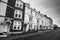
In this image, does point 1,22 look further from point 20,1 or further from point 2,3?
point 20,1

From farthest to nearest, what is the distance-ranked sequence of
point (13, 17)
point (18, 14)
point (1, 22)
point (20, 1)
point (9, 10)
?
1. point (20, 1)
2. point (18, 14)
3. point (13, 17)
4. point (9, 10)
5. point (1, 22)

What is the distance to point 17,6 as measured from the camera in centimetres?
1997

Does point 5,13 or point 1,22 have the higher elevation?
point 5,13

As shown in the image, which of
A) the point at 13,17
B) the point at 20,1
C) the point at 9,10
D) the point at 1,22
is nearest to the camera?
the point at 1,22

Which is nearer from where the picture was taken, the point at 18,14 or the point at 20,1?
the point at 18,14

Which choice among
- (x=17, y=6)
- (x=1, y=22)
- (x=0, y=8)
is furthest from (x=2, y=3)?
(x=17, y=6)

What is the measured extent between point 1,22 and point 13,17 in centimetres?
418

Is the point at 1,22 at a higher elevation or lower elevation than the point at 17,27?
higher

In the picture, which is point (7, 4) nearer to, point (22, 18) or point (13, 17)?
point (13, 17)

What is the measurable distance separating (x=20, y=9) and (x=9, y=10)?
13.9 ft

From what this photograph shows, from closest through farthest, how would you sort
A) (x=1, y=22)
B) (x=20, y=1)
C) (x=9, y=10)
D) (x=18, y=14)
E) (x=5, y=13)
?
(x=1, y=22) → (x=5, y=13) → (x=9, y=10) → (x=18, y=14) → (x=20, y=1)

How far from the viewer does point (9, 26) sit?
653 inches

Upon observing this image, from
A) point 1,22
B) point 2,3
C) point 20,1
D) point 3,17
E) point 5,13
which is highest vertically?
point 20,1

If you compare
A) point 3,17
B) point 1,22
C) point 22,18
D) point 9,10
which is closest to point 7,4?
point 9,10
